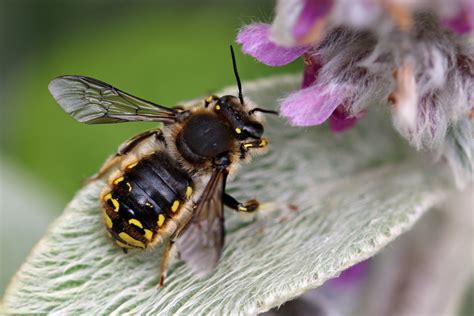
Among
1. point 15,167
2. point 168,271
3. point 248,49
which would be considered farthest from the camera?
point 15,167

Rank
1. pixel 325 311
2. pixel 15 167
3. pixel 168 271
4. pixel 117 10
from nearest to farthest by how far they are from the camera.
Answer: pixel 168 271 → pixel 325 311 → pixel 15 167 → pixel 117 10

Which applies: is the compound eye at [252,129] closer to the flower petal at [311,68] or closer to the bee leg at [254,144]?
the bee leg at [254,144]

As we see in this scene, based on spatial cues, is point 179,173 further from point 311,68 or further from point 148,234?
point 311,68

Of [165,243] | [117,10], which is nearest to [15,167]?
[117,10]

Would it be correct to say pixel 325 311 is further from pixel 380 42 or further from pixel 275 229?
pixel 380 42

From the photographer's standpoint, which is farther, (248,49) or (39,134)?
(39,134)

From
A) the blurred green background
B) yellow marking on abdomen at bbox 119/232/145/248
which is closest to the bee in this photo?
yellow marking on abdomen at bbox 119/232/145/248

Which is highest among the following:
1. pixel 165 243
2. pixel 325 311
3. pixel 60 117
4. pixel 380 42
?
pixel 380 42

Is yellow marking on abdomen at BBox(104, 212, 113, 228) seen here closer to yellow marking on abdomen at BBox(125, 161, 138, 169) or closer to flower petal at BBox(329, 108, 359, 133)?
yellow marking on abdomen at BBox(125, 161, 138, 169)

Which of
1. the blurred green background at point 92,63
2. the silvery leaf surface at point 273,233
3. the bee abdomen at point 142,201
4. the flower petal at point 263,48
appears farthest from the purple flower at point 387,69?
the blurred green background at point 92,63
